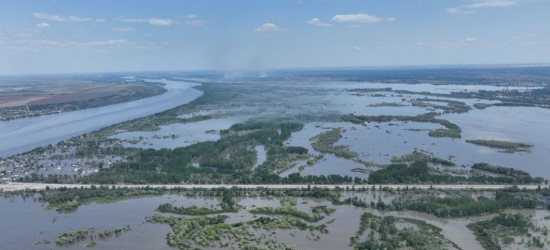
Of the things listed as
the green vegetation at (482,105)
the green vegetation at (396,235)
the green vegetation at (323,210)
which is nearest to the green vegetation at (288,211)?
the green vegetation at (323,210)

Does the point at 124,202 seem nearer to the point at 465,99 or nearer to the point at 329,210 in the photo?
the point at 329,210

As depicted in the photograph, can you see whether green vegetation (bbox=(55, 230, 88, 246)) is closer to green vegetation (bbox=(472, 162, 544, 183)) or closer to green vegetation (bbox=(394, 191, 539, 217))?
green vegetation (bbox=(394, 191, 539, 217))

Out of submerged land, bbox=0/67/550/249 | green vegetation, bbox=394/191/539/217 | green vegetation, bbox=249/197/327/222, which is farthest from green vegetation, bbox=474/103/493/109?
green vegetation, bbox=249/197/327/222

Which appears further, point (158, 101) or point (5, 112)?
point (158, 101)

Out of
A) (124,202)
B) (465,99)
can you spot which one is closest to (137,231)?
(124,202)

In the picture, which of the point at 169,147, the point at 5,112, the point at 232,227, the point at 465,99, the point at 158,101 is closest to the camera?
the point at 232,227

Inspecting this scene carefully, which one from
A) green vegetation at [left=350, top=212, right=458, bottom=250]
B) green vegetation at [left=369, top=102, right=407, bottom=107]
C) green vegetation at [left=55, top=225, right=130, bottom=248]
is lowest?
green vegetation at [left=55, top=225, right=130, bottom=248]
